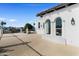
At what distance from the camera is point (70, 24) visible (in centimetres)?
1180

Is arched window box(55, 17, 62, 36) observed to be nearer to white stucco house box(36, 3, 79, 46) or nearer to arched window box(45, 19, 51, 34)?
white stucco house box(36, 3, 79, 46)

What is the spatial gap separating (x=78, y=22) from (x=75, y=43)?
52.4 inches

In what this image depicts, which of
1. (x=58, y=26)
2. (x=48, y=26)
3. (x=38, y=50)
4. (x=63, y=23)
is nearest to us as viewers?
(x=38, y=50)

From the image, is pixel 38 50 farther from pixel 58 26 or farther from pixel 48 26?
pixel 48 26

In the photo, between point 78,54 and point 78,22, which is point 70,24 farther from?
point 78,54

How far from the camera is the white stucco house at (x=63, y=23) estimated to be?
11.2 metres

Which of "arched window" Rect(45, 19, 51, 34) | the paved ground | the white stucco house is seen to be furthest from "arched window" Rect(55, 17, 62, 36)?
"arched window" Rect(45, 19, 51, 34)

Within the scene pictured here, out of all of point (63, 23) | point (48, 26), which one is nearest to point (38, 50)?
point (63, 23)

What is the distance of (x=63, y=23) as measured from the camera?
12.7m

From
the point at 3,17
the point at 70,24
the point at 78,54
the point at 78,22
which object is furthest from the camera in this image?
the point at 3,17

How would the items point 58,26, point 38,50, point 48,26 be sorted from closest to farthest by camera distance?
point 38,50 → point 58,26 → point 48,26

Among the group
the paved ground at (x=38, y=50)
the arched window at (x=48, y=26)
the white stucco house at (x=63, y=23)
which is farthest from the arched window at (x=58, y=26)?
the arched window at (x=48, y=26)

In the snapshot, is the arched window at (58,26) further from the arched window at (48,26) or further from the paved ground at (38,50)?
the arched window at (48,26)

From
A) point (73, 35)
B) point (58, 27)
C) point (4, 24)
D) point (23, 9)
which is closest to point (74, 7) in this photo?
point (73, 35)
